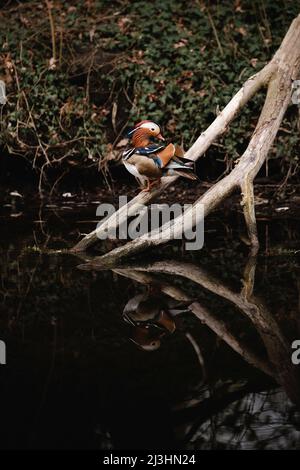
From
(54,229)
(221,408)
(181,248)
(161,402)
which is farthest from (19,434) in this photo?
(54,229)

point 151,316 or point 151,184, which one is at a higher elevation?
point 151,184

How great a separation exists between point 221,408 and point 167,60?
5153mm

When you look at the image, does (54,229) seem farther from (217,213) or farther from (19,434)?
(19,434)

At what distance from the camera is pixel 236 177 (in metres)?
5.44

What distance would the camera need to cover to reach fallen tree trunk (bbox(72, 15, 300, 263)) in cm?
529

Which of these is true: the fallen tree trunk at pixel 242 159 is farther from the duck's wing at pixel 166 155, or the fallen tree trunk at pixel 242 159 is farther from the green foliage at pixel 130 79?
the green foliage at pixel 130 79

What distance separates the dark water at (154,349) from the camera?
2.92 metres

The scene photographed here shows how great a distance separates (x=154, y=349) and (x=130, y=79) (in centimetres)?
449

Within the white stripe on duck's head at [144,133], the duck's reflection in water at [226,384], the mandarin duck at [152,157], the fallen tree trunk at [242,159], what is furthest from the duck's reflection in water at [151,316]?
the white stripe on duck's head at [144,133]

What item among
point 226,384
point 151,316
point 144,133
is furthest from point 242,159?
point 226,384

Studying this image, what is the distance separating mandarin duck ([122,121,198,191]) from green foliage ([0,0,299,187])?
2162 millimetres

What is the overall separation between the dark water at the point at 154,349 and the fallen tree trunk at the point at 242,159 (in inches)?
8.0

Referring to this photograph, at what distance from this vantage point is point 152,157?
4988mm

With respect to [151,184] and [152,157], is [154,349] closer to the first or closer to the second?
[152,157]
